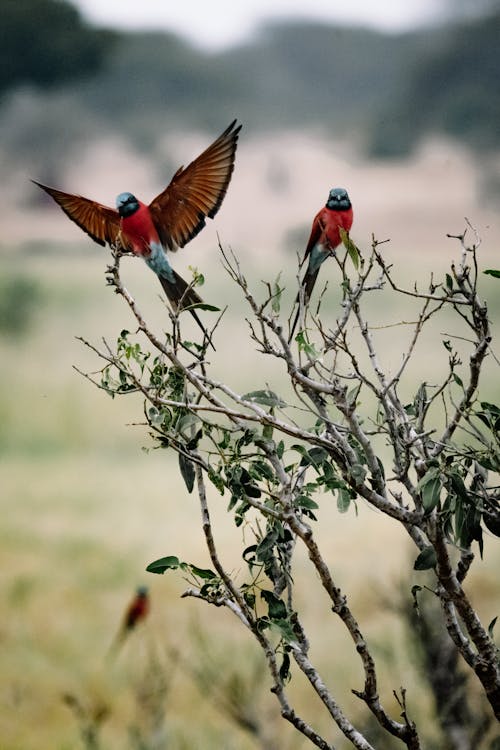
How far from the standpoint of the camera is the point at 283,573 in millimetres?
980

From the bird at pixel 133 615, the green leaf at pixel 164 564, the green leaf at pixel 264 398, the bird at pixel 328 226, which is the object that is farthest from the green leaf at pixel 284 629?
the bird at pixel 133 615

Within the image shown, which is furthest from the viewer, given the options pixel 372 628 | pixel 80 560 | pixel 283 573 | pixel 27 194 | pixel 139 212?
pixel 27 194

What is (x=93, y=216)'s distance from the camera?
1.37m

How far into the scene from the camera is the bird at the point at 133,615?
2548 millimetres

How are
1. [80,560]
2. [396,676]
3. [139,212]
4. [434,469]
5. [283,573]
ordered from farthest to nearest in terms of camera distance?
[80,560] → [396,676] → [139,212] → [283,573] → [434,469]

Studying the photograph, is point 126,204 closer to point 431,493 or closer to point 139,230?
point 139,230

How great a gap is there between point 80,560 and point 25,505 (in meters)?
0.28

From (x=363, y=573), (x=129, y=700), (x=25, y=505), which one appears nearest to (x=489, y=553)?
(x=363, y=573)

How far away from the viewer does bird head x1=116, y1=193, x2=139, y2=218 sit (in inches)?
51.3

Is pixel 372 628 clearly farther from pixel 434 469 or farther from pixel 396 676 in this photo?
pixel 434 469

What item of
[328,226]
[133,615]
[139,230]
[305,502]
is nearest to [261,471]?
[305,502]

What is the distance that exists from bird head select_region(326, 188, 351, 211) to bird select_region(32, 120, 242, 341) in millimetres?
165

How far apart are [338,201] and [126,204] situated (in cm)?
32

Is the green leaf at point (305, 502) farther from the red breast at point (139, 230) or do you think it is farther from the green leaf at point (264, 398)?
the red breast at point (139, 230)
